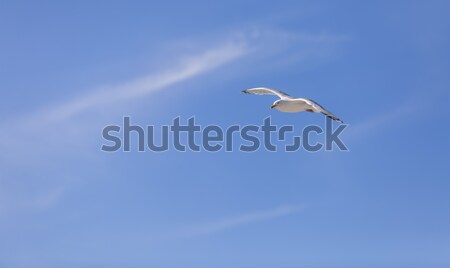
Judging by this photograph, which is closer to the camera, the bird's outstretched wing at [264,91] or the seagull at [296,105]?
the seagull at [296,105]

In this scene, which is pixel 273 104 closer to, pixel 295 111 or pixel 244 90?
pixel 295 111

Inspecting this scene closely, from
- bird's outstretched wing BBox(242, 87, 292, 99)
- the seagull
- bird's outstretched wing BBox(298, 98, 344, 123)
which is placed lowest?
bird's outstretched wing BBox(298, 98, 344, 123)

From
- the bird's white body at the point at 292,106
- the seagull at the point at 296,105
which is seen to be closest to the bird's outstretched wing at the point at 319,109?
the seagull at the point at 296,105

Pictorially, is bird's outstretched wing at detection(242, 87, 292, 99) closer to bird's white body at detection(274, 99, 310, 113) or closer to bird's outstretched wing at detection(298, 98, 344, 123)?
bird's white body at detection(274, 99, 310, 113)

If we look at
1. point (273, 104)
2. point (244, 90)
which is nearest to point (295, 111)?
point (273, 104)

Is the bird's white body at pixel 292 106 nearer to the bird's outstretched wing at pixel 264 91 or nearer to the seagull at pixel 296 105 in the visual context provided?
the seagull at pixel 296 105

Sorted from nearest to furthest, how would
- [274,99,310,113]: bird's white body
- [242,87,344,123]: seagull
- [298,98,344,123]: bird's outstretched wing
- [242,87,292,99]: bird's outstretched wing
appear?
[298,98,344,123]: bird's outstretched wing → [242,87,344,123]: seagull → [274,99,310,113]: bird's white body → [242,87,292,99]: bird's outstretched wing

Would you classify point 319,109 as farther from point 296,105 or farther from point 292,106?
point 292,106

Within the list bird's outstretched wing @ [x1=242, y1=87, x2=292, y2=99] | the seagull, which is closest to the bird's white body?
the seagull

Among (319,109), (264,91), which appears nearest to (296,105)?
(319,109)

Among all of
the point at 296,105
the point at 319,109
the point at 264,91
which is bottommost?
the point at 319,109

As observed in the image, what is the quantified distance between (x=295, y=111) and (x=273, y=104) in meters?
1.30

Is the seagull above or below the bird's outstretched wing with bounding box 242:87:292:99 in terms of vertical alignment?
below

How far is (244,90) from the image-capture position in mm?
36281
